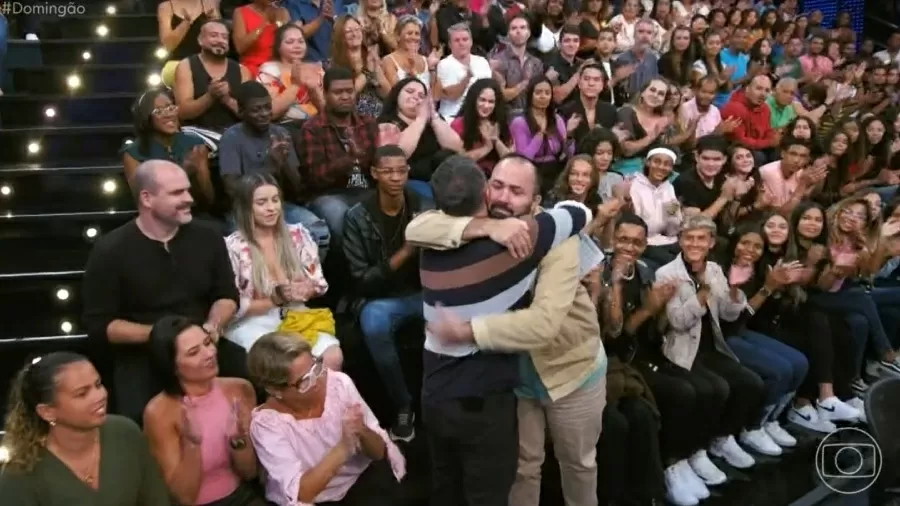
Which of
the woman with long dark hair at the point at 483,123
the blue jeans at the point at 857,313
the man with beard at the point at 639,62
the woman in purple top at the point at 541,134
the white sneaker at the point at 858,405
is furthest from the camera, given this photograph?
the man with beard at the point at 639,62

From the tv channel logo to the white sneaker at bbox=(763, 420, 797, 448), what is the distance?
0.12 m

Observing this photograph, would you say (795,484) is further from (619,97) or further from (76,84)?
(76,84)

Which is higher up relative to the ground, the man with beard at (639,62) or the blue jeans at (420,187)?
the man with beard at (639,62)

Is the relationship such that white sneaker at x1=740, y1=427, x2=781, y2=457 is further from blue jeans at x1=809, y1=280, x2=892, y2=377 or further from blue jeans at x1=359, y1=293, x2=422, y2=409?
blue jeans at x1=359, y1=293, x2=422, y2=409

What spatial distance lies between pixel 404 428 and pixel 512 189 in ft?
4.11

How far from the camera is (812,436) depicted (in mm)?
3699

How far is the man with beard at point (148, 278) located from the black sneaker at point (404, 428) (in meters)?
0.76

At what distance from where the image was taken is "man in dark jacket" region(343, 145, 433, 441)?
302 centimetres

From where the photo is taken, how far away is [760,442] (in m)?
3.56

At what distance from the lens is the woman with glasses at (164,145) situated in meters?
3.16

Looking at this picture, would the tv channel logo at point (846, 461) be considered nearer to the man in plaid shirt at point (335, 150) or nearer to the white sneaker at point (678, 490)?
the white sneaker at point (678, 490)

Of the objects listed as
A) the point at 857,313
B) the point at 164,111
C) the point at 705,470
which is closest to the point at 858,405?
the point at 857,313

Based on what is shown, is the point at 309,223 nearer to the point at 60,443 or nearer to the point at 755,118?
the point at 60,443

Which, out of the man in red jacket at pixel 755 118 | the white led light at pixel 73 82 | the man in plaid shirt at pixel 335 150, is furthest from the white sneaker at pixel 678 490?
the white led light at pixel 73 82
